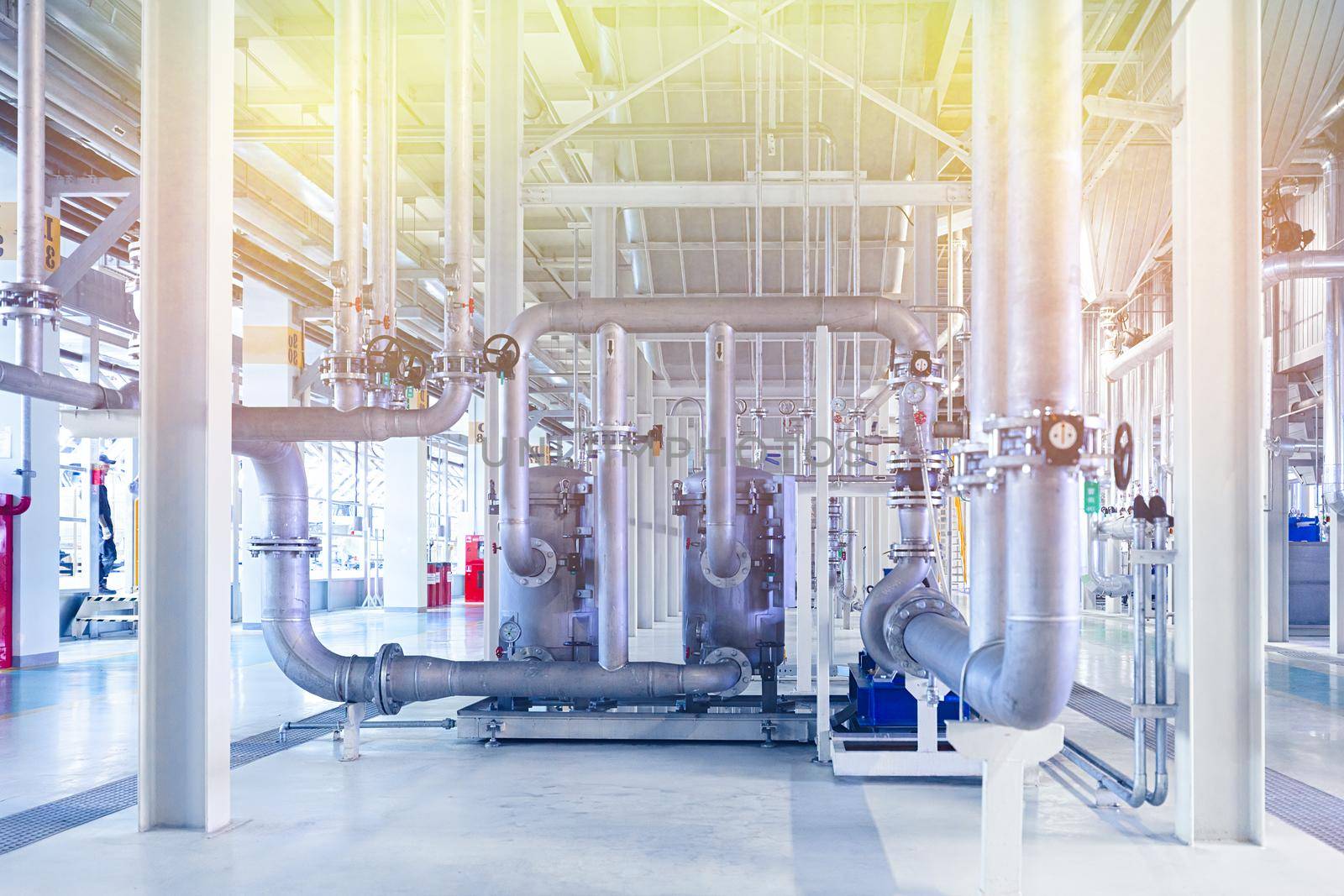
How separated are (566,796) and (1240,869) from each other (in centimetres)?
319

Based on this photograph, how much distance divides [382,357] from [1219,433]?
16.9 ft

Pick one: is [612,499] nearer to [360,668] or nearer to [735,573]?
[735,573]

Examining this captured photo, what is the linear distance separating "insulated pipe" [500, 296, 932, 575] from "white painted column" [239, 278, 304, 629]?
9300 mm

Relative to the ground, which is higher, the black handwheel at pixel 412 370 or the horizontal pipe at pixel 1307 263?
the horizontal pipe at pixel 1307 263

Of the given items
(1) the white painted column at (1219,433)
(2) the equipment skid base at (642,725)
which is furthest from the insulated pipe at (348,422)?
(1) the white painted column at (1219,433)

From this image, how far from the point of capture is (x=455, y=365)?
748 cm

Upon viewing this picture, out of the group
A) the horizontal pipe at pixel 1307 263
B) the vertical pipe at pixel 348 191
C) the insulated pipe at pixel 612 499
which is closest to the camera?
the insulated pipe at pixel 612 499

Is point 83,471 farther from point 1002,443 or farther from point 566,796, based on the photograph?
point 1002,443

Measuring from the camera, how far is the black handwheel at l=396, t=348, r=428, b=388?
24.9ft

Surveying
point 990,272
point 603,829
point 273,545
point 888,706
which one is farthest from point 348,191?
point 888,706

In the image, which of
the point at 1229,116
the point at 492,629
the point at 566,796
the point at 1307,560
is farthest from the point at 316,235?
the point at 1307,560

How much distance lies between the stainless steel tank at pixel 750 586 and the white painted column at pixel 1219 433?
3.07m

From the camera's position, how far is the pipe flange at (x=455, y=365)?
24.5ft

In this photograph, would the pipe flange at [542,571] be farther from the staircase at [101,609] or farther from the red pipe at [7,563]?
the staircase at [101,609]
